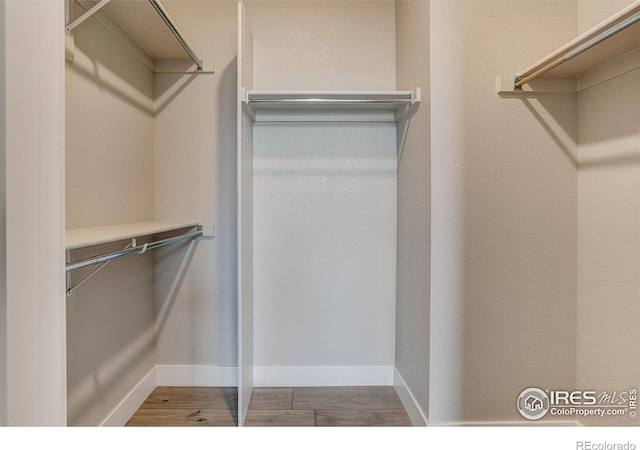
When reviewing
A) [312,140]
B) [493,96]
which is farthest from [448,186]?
[312,140]

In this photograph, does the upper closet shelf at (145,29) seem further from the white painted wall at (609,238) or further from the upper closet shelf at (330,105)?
the white painted wall at (609,238)

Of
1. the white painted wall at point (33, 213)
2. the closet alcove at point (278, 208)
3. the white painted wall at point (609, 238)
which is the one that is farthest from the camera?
the closet alcove at point (278, 208)

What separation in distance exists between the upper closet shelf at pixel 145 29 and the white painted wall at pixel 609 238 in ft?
5.60

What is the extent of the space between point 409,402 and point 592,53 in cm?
157

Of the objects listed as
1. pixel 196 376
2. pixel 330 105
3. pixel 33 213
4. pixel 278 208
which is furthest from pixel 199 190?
pixel 33 213

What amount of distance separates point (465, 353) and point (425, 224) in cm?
54

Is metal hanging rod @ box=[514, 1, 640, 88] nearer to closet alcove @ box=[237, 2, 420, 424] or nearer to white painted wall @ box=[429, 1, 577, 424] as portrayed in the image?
white painted wall @ box=[429, 1, 577, 424]

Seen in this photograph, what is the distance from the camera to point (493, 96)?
4.94 feet

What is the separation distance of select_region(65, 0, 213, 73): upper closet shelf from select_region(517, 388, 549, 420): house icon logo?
2097 millimetres

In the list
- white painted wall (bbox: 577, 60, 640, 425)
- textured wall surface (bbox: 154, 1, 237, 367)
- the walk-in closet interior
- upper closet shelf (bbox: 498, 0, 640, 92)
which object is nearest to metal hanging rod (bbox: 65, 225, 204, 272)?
the walk-in closet interior

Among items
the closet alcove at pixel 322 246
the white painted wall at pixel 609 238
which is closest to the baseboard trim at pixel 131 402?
the closet alcove at pixel 322 246

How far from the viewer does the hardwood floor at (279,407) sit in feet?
5.63

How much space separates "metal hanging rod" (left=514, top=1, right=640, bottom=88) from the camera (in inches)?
38.0

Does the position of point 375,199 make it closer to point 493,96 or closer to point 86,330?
point 493,96
